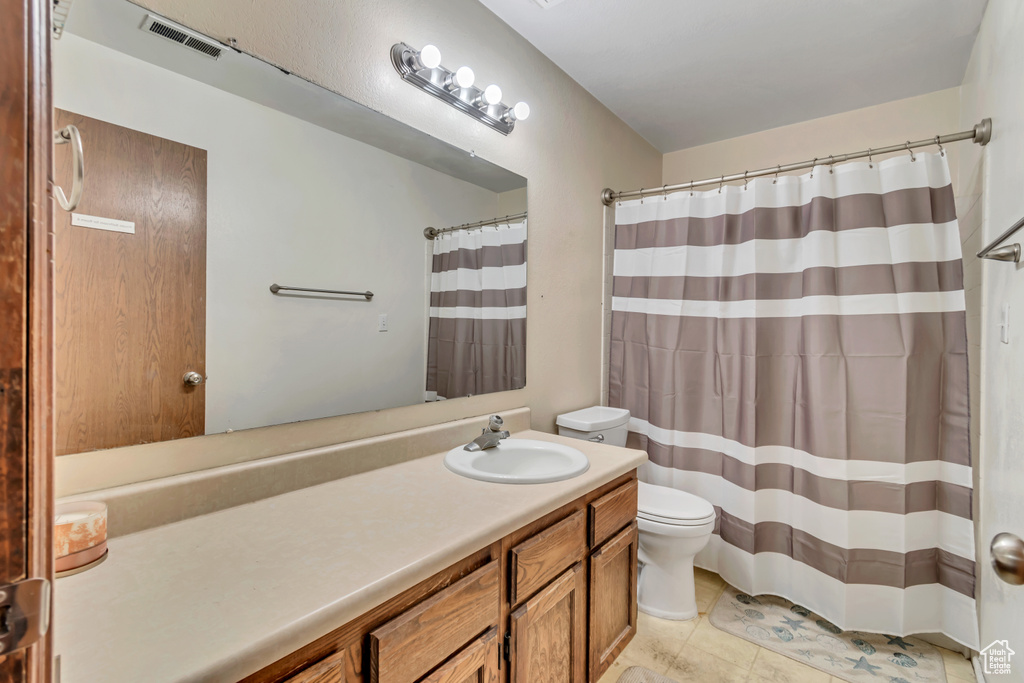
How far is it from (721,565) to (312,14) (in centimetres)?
263

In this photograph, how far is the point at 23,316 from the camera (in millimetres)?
343

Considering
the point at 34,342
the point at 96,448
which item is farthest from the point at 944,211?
the point at 96,448

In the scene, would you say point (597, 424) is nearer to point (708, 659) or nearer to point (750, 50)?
point (708, 659)

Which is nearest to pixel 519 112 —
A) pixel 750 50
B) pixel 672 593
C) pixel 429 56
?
pixel 429 56

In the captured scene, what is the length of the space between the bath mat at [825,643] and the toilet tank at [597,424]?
2.82 feet

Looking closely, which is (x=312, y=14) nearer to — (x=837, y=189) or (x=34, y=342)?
(x=34, y=342)

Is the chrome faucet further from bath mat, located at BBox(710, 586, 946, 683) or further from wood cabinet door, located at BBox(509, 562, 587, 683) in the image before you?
bath mat, located at BBox(710, 586, 946, 683)

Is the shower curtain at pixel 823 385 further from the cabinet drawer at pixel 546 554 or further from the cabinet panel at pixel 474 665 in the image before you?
the cabinet panel at pixel 474 665

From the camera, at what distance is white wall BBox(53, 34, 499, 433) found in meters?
0.98

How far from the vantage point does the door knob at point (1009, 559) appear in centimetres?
60

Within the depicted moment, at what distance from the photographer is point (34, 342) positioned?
13.8 inches

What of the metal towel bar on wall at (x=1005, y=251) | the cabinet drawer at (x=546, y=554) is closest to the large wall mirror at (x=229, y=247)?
the cabinet drawer at (x=546, y=554)

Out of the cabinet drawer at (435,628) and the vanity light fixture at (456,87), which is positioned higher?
the vanity light fixture at (456,87)

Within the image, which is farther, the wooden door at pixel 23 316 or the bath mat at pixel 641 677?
the bath mat at pixel 641 677
